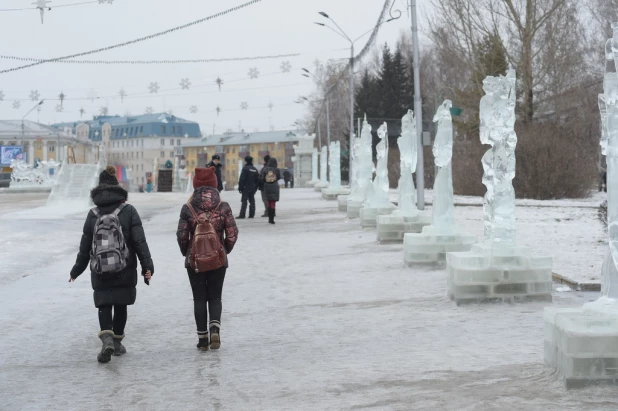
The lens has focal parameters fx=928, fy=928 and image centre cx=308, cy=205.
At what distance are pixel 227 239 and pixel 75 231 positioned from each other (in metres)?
→ 15.2

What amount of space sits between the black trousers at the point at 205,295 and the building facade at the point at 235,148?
129596 millimetres

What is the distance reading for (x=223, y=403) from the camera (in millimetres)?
6043

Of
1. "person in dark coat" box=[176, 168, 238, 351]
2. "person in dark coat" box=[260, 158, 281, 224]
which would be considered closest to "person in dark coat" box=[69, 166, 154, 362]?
"person in dark coat" box=[176, 168, 238, 351]

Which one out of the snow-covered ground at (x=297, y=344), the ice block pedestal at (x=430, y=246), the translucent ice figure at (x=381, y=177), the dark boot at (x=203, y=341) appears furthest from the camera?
the translucent ice figure at (x=381, y=177)

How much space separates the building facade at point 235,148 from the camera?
140m

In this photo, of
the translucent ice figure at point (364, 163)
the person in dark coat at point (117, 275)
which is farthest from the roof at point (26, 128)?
the person in dark coat at point (117, 275)

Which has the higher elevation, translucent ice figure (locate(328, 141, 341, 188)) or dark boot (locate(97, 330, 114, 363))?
translucent ice figure (locate(328, 141, 341, 188))

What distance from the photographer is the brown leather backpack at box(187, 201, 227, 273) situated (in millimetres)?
7727

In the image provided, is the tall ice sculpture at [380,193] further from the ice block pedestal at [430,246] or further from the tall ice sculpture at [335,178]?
the tall ice sculpture at [335,178]

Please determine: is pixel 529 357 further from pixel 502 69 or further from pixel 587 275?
pixel 502 69

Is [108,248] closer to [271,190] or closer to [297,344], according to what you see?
[297,344]

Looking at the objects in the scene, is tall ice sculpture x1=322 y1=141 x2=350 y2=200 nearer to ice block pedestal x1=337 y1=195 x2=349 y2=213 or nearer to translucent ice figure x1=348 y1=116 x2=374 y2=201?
ice block pedestal x1=337 y1=195 x2=349 y2=213

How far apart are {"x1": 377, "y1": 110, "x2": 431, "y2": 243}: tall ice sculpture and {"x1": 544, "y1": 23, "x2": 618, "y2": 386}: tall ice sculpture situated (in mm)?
10405

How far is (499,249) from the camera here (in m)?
9.99
